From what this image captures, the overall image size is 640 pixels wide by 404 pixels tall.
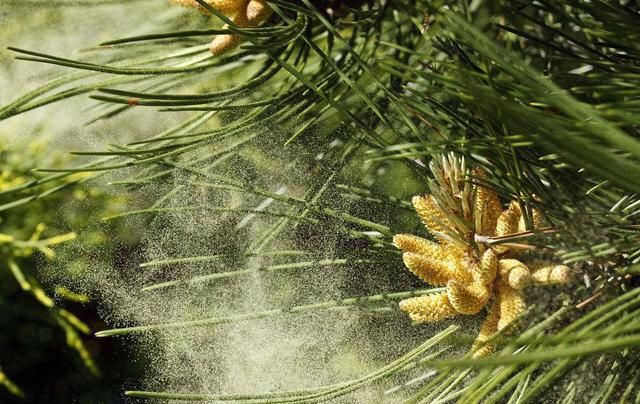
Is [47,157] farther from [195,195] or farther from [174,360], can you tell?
[195,195]

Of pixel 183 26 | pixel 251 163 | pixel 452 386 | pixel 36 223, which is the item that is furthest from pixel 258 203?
pixel 36 223

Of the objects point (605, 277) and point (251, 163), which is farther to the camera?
point (251, 163)

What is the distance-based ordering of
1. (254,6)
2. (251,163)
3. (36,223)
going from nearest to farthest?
(254,6)
(251,163)
(36,223)

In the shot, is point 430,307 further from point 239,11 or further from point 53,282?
point 53,282

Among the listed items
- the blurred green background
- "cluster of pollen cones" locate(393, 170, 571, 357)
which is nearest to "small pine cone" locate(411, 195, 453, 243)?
"cluster of pollen cones" locate(393, 170, 571, 357)

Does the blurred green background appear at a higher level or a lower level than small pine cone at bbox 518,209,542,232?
higher

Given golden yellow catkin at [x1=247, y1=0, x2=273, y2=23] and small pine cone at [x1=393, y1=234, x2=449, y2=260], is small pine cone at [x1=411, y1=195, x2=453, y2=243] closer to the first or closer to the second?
small pine cone at [x1=393, y1=234, x2=449, y2=260]
